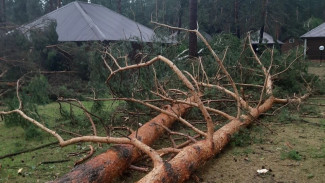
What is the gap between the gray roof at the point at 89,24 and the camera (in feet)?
51.1

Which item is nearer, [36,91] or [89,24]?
[36,91]

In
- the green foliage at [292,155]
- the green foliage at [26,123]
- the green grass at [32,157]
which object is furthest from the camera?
the green foliage at [26,123]

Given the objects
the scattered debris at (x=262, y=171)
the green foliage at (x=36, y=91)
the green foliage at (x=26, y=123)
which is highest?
the green foliage at (x=36, y=91)

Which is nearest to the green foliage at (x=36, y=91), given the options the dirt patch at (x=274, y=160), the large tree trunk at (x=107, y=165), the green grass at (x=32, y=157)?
the green grass at (x=32, y=157)

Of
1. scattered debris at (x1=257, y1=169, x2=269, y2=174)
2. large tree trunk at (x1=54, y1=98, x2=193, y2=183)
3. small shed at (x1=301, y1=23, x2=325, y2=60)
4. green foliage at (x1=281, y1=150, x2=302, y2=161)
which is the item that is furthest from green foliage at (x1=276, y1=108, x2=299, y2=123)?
small shed at (x1=301, y1=23, x2=325, y2=60)

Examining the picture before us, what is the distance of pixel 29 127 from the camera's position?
18.2 ft

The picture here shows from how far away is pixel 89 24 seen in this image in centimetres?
1630

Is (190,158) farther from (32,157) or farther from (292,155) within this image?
(32,157)

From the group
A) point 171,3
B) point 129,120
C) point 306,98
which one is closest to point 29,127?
point 129,120

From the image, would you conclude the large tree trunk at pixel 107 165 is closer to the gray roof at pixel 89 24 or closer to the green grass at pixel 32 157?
the green grass at pixel 32 157

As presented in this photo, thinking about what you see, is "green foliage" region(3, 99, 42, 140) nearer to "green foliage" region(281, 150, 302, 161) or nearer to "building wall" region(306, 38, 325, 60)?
"green foliage" region(281, 150, 302, 161)

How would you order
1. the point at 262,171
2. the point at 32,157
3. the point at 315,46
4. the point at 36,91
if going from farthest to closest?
1. the point at 315,46
2. the point at 36,91
3. the point at 32,157
4. the point at 262,171

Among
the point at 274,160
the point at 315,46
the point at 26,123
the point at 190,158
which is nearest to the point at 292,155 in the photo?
the point at 274,160

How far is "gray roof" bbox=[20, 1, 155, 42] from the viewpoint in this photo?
1557 cm
